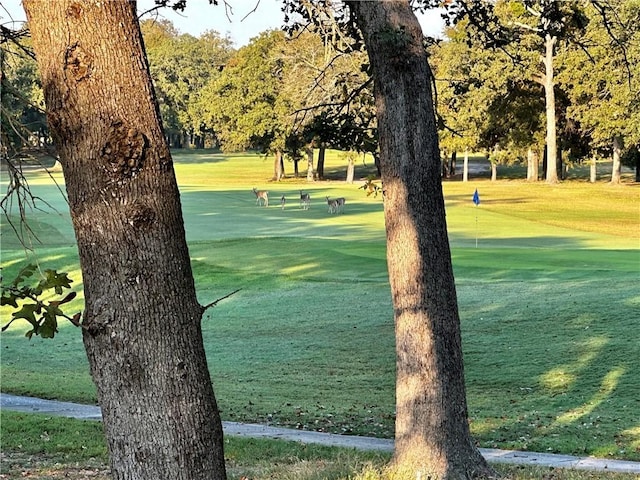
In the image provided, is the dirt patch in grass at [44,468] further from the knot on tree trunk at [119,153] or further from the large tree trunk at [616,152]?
the large tree trunk at [616,152]

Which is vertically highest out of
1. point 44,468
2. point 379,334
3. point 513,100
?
point 513,100

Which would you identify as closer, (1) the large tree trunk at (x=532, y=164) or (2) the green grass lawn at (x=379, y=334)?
(2) the green grass lawn at (x=379, y=334)

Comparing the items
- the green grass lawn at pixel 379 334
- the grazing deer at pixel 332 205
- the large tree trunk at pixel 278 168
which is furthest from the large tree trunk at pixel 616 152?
the large tree trunk at pixel 278 168

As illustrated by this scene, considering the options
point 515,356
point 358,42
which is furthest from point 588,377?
point 358,42

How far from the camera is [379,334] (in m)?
15.5

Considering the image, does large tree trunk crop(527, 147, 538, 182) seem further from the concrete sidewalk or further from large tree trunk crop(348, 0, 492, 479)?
large tree trunk crop(348, 0, 492, 479)

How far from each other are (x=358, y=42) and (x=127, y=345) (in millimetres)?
5569

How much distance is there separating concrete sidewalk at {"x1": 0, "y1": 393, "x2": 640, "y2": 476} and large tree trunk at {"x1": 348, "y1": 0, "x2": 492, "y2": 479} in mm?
2318

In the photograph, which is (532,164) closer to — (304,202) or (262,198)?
(304,202)

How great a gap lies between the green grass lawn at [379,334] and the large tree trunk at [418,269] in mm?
2655

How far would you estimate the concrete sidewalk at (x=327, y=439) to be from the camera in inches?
318

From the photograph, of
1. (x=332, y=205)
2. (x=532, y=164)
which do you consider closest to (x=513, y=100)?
(x=532, y=164)

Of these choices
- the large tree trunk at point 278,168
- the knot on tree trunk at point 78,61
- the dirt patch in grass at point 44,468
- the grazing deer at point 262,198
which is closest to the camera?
the knot on tree trunk at point 78,61

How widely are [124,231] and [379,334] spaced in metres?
13.0
